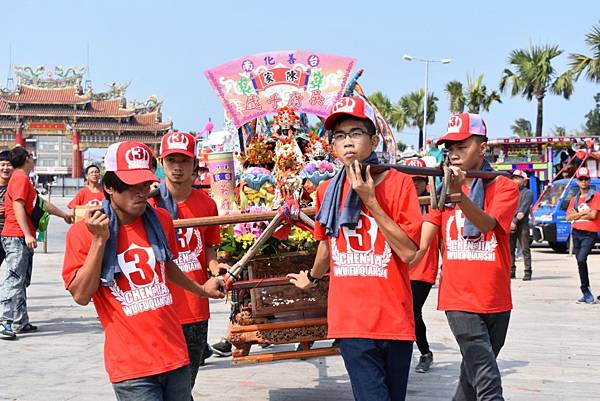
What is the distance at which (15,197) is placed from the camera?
9.25 metres

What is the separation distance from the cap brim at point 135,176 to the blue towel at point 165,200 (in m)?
1.66

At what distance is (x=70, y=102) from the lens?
260 feet

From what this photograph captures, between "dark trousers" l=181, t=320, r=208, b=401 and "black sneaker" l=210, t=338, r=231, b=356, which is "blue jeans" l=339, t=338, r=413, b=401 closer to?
"dark trousers" l=181, t=320, r=208, b=401

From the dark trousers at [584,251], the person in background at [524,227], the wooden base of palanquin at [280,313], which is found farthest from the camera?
the person in background at [524,227]

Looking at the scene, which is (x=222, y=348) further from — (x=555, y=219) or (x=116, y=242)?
(x=555, y=219)

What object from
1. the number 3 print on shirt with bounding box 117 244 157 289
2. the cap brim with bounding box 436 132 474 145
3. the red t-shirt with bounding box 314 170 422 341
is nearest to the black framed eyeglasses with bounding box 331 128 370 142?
the red t-shirt with bounding box 314 170 422 341

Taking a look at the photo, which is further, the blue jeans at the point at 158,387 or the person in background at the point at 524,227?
the person in background at the point at 524,227

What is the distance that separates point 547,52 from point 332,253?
3845cm

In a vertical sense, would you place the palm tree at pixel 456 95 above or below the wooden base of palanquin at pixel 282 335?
above

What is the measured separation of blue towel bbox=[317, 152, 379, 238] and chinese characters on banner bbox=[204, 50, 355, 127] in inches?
123

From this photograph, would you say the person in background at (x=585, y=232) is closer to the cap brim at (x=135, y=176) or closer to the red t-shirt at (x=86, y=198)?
the red t-shirt at (x=86, y=198)

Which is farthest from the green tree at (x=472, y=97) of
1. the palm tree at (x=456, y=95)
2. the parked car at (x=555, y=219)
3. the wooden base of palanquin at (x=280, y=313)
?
the wooden base of palanquin at (x=280, y=313)

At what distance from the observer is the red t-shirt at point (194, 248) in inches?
205

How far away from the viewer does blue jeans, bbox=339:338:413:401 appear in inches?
153
